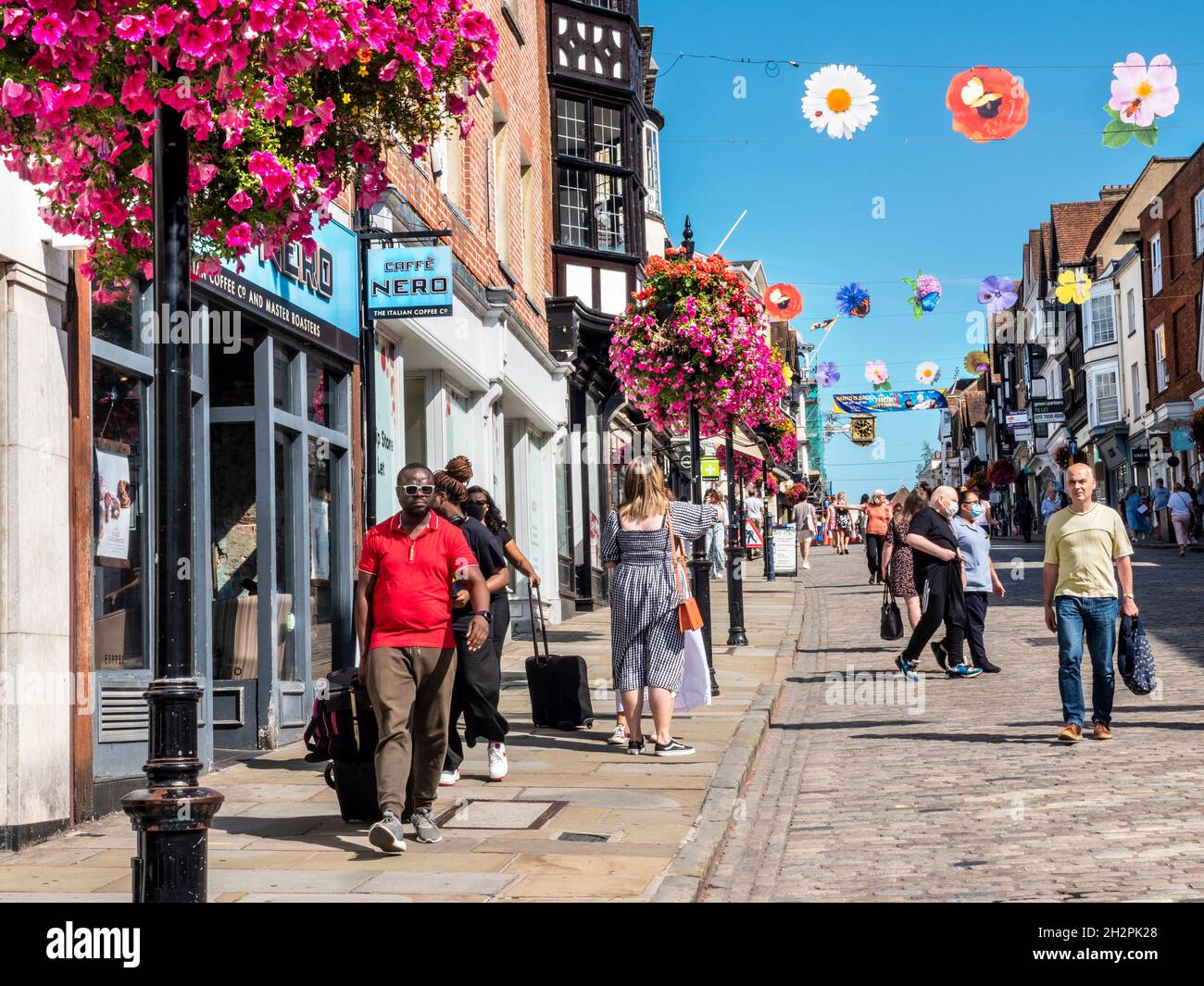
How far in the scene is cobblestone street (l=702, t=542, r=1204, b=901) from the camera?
5.93m

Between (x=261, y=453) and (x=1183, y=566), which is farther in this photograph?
(x=1183, y=566)

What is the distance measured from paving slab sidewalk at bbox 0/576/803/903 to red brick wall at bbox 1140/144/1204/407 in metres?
35.3

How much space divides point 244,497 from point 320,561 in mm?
1399

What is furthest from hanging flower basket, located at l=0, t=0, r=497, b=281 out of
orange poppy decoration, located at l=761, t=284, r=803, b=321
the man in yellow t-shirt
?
orange poppy decoration, located at l=761, t=284, r=803, b=321

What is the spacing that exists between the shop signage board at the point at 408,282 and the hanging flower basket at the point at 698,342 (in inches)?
130

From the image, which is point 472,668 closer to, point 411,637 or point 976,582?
point 411,637

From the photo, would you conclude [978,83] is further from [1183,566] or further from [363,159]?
[1183,566]

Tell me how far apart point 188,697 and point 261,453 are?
5.89m

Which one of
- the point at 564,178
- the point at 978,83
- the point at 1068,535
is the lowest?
the point at 1068,535

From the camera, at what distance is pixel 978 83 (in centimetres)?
1210

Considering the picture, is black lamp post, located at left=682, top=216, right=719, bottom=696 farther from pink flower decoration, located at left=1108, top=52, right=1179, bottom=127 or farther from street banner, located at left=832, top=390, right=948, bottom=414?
street banner, located at left=832, top=390, right=948, bottom=414

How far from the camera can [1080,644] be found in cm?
938

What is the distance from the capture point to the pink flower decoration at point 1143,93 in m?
11.7
